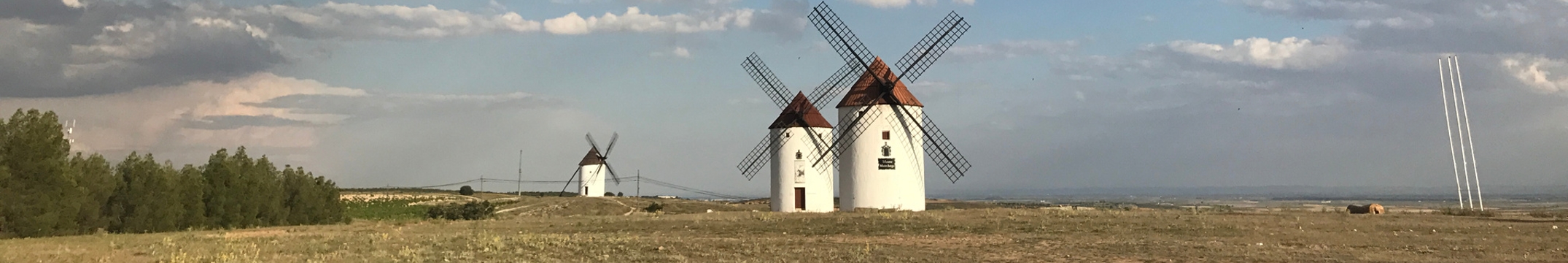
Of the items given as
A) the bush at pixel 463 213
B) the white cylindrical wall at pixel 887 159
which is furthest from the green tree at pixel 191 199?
the white cylindrical wall at pixel 887 159

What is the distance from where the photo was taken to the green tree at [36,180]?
2773 centimetres

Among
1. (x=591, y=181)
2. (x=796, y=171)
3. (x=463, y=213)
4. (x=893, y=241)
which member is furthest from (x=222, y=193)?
(x=591, y=181)

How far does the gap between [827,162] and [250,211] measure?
68.9 feet

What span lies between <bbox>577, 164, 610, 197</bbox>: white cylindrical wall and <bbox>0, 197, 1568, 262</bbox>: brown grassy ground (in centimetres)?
5649

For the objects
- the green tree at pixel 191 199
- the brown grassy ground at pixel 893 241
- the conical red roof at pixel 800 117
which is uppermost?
the conical red roof at pixel 800 117

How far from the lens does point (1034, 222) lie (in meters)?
28.0

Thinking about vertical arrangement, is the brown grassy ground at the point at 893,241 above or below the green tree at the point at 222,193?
below

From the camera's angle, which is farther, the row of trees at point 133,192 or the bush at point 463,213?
the bush at point 463,213

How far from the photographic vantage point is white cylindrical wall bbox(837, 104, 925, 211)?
134 ft

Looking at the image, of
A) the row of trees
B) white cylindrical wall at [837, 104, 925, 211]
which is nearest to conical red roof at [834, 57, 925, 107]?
white cylindrical wall at [837, 104, 925, 211]

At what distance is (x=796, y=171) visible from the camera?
44688 mm

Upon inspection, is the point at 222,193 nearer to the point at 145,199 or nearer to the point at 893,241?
the point at 145,199

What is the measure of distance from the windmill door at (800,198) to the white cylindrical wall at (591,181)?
155ft

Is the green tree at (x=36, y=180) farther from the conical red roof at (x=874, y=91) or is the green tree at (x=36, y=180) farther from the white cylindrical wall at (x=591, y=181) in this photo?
the white cylindrical wall at (x=591, y=181)
